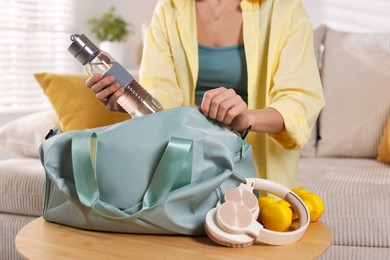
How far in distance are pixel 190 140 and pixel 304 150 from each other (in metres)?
1.34

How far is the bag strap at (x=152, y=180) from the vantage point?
0.87 meters

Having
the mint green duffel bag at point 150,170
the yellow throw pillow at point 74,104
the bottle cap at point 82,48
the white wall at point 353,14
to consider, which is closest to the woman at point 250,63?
the bottle cap at point 82,48

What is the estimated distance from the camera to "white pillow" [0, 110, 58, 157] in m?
2.00

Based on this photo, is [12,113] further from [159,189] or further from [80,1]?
[159,189]

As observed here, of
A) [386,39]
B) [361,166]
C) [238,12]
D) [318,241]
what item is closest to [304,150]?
[361,166]

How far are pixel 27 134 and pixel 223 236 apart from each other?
51.3 inches

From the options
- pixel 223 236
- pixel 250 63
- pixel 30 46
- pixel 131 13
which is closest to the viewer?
pixel 223 236

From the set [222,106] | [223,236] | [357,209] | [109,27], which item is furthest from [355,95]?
[109,27]

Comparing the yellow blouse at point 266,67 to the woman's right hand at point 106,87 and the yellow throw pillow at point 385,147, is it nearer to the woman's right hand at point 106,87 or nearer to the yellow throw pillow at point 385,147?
the woman's right hand at point 106,87

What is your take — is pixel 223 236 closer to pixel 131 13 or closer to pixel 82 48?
pixel 82 48

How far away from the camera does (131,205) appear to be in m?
0.91

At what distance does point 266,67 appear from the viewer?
1313mm

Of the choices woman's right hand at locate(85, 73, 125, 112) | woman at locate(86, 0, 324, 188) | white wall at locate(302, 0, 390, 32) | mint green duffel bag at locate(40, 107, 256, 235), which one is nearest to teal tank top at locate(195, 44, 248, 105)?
woman at locate(86, 0, 324, 188)

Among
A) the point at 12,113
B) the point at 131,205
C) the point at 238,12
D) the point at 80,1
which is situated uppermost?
the point at 238,12
